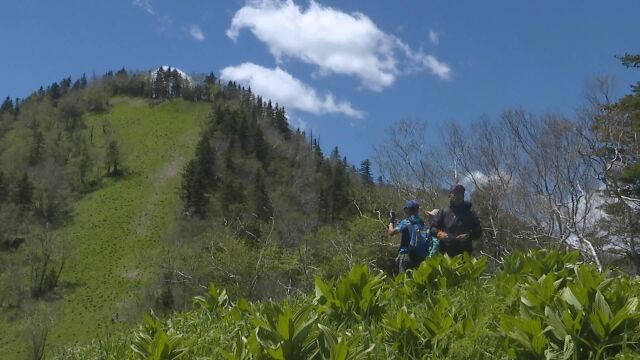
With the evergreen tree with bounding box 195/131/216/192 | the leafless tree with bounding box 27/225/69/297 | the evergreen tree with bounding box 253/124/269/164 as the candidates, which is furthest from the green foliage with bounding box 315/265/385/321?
the evergreen tree with bounding box 253/124/269/164

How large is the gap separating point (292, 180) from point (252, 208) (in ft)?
59.2

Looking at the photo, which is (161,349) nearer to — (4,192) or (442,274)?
(442,274)

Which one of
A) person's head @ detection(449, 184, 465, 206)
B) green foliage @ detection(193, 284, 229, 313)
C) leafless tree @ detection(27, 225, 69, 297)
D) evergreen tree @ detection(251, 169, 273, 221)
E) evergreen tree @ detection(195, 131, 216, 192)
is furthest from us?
evergreen tree @ detection(195, 131, 216, 192)

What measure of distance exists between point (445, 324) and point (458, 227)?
394 centimetres

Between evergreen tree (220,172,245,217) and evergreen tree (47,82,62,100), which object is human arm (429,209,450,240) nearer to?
evergreen tree (220,172,245,217)

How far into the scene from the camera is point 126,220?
97.2m

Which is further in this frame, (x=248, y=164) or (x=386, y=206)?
(x=248, y=164)

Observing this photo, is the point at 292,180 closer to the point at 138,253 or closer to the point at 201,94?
the point at 138,253

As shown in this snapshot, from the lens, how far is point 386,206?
Answer: 33125mm

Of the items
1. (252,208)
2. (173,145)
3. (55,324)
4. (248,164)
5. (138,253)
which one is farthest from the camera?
(173,145)

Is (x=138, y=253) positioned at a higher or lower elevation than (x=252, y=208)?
lower

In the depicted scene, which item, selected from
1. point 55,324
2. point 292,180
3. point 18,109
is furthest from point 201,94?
point 55,324

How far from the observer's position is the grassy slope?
67250 millimetres

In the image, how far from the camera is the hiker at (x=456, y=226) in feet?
22.8
